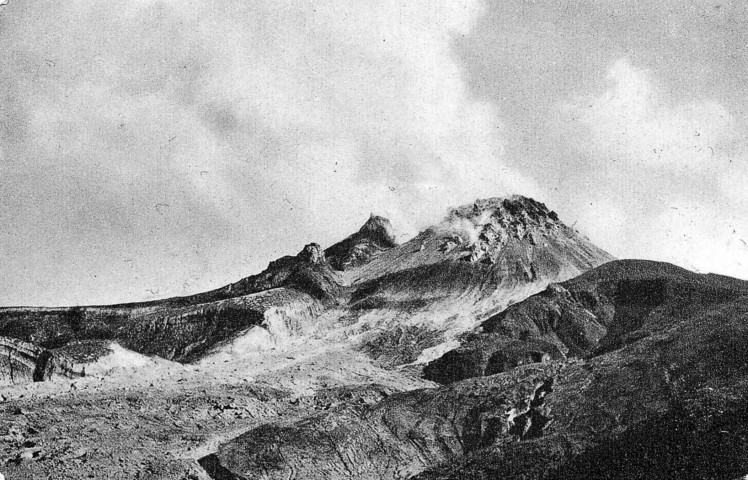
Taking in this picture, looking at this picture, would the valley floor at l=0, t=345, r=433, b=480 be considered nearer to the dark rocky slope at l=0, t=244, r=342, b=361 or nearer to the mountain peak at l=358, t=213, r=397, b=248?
the dark rocky slope at l=0, t=244, r=342, b=361

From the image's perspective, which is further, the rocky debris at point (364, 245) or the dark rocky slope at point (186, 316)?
the rocky debris at point (364, 245)

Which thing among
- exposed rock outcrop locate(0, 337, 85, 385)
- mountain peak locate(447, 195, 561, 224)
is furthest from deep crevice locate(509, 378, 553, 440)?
mountain peak locate(447, 195, 561, 224)

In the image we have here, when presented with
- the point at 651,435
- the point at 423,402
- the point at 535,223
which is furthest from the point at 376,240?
the point at 651,435

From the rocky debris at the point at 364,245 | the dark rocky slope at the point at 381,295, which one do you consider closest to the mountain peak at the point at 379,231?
the rocky debris at the point at 364,245

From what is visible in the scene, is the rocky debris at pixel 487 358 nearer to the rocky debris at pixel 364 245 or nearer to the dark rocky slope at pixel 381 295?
the dark rocky slope at pixel 381 295

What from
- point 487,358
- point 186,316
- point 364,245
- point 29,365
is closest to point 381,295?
point 186,316

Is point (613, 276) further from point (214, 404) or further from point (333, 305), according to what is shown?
point (214, 404)
